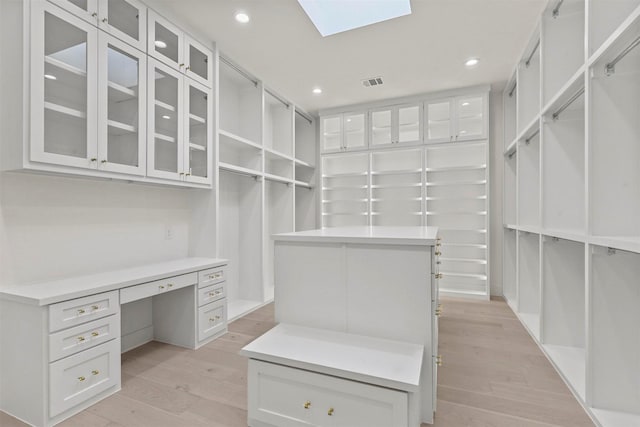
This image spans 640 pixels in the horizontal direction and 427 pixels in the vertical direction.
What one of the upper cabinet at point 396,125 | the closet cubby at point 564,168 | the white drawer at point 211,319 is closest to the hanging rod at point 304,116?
the upper cabinet at point 396,125

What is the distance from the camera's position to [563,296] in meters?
2.57

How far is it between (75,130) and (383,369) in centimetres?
228

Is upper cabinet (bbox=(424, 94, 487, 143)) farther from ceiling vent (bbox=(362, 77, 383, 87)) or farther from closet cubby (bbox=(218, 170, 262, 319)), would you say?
closet cubby (bbox=(218, 170, 262, 319))

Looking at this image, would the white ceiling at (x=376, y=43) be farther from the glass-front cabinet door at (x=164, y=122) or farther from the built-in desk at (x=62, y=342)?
the built-in desk at (x=62, y=342)

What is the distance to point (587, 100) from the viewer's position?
5.82ft

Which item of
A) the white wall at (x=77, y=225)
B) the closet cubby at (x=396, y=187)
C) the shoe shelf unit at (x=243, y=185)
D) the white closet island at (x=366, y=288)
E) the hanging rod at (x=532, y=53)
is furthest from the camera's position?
the closet cubby at (x=396, y=187)

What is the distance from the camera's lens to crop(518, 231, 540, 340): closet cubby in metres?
3.28

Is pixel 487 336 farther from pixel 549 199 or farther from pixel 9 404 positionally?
pixel 9 404

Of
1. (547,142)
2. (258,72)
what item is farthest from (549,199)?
(258,72)

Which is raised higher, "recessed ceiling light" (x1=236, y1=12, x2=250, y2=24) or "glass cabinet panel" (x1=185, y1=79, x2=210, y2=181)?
"recessed ceiling light" (x1=236, y1=12, x2=250, y2=24)

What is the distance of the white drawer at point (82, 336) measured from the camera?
1.71m

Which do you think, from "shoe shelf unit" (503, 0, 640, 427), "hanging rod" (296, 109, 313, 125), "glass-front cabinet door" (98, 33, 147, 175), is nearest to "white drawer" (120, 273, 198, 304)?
"glass-front cabinet door" (98, 33, 147, 175)

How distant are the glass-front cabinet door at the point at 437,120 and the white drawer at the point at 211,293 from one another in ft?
11.2

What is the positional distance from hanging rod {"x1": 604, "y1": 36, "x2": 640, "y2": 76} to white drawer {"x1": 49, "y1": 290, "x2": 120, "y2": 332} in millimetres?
3227
